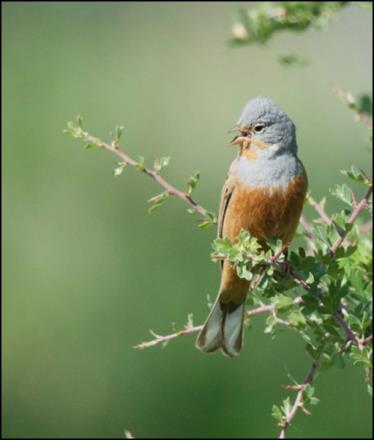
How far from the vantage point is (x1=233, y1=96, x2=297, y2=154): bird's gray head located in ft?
13.4

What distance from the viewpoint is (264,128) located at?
411 cm

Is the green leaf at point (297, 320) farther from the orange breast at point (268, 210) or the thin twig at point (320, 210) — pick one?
the thin twig at point (320, 210)

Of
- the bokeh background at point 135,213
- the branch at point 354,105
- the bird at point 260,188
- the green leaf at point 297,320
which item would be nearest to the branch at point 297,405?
the green leaf at point 297,320

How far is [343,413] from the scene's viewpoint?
22.7 ft

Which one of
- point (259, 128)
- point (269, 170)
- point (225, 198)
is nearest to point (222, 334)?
Result: point (225, 198)

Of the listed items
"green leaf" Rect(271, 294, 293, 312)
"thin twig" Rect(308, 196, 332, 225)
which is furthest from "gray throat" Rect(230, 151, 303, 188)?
"green leaf" Rect(271, 294, 293, 312)

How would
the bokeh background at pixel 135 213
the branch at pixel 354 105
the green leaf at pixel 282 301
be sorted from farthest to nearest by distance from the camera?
the bokeh background at pixel 135 213 → the branch at pixel 354 105 → the green leaf at pixel 282 301

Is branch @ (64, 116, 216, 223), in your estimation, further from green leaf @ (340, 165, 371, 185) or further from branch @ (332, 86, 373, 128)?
branch @ (332, 86, 373, 128)

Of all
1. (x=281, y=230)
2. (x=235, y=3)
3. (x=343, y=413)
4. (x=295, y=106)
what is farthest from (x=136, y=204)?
(x=281, y=230)

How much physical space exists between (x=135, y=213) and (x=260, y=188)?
5786 millimetres

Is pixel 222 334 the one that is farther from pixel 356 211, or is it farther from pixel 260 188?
pixel 356 211

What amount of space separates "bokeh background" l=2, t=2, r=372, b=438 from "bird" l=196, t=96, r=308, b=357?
0.59m

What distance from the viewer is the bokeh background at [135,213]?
7332 mm

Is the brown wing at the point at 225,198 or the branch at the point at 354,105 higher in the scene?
the branch at the point at 354,105
